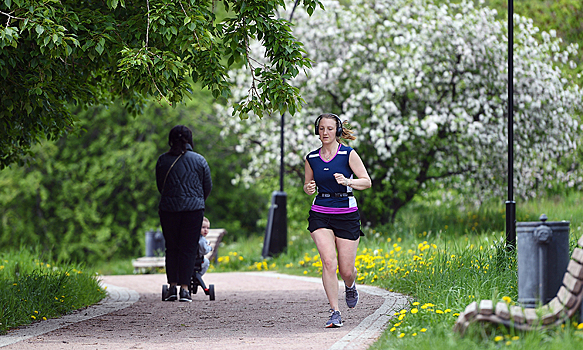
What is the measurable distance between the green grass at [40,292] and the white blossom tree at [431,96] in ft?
18.3

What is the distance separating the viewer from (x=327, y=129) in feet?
19.7

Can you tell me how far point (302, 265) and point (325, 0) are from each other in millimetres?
5506

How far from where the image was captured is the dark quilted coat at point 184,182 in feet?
26.2

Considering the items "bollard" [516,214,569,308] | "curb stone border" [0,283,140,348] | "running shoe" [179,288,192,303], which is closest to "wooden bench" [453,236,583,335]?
"bollard" [516,214,569,308]

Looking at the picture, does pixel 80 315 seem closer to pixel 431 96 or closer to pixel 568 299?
pixel 568 299

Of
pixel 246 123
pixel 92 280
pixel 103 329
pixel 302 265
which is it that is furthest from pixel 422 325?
pixel 246 123

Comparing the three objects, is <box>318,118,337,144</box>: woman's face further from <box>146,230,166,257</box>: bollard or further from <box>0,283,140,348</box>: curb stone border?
<box>146,230,166,257</box>: bollard

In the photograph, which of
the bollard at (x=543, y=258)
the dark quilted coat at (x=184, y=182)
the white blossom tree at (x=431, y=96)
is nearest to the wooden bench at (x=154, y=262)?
the white blossom tree at (x=431, y=96)

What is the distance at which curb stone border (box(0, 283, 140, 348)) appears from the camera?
597cm

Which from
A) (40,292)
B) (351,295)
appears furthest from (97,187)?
(351,295)

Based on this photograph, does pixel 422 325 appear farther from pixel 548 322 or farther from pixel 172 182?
pixel 172 182

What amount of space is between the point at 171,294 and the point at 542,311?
4.98m

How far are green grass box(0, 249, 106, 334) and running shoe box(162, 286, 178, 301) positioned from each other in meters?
0.92

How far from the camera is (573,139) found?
13820 mm
